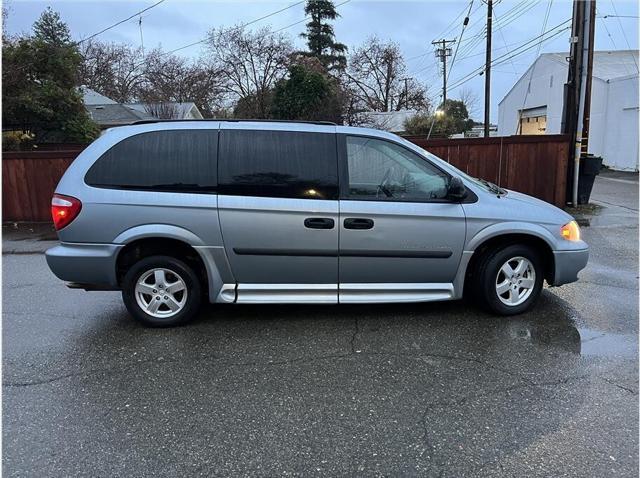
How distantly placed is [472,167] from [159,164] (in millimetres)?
8627

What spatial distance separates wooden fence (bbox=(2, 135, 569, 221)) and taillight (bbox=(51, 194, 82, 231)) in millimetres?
7517

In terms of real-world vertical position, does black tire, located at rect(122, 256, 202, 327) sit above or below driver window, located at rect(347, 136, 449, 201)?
below

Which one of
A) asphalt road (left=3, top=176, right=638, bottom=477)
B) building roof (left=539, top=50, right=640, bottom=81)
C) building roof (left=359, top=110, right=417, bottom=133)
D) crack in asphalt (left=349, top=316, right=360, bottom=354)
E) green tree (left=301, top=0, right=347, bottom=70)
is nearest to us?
asphalt road (left=3, top=176, right=638, bottom=477)

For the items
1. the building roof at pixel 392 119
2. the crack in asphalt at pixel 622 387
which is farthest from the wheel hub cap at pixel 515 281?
the building roof at pixel 392 119

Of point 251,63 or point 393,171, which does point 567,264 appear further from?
point 251,63

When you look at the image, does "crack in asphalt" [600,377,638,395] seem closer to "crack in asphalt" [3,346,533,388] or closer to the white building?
"crack in asphalt" [3,346,533,388]

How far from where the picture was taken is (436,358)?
3832 millimetres

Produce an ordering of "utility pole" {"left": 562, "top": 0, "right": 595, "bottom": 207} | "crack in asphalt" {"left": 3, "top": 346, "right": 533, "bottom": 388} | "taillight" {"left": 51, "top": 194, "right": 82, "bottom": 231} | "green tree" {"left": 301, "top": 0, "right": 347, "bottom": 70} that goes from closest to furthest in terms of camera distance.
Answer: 1. "crack in asphalt" {"left": 3, "top": 346, "right": 533, "bottom": 388}
2. "taillight" {"left": 51, "top": 194, "right": 82, "bottom": 231}
3. "utility pole" {"left": 562, "top": 0, "right": 595, "bottom": 207}
4. "green tree" {"left": 301, "top": 0, "right": 347, "bottom": 70}

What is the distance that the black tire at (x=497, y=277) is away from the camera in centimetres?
452

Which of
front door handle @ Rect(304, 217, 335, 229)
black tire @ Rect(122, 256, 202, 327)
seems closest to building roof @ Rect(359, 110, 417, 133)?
front door handle @ Rect(304, 217, 335, 229)

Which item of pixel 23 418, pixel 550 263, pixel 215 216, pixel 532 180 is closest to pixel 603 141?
pixel 532 180

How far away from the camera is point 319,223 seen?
429 centimetres

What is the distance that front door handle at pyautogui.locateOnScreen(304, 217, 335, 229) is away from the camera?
429cm

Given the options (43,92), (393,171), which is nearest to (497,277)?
(393,171)
